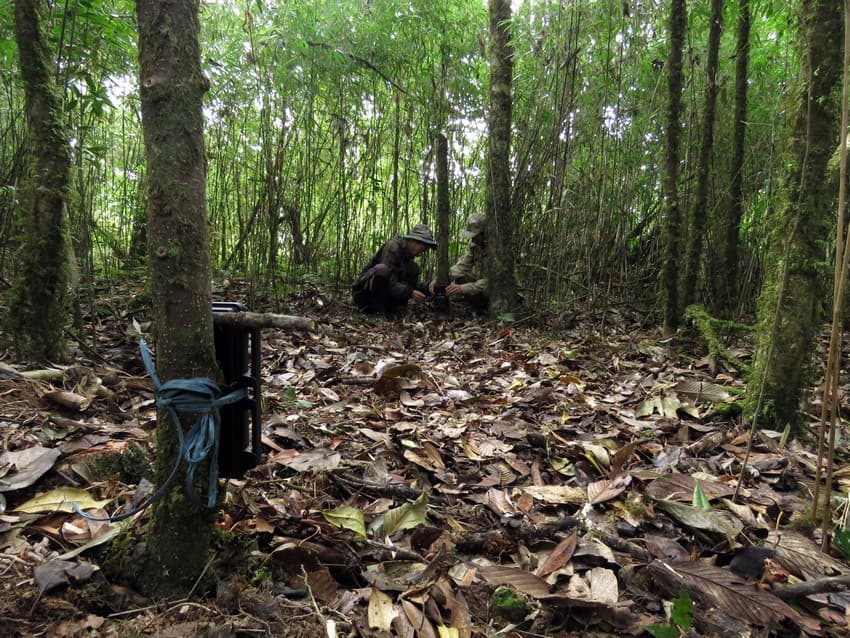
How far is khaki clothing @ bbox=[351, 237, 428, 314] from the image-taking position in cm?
474

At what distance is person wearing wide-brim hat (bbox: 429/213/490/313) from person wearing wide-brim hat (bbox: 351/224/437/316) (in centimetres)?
35

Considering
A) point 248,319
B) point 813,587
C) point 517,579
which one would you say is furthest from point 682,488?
point 248,319

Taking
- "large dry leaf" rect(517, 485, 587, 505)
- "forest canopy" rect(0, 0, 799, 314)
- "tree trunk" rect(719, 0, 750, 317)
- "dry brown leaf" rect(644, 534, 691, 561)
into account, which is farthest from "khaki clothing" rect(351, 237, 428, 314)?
"dry brown leaf" rect(644, 534, 691, 561)

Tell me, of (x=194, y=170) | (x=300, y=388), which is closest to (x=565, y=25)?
(x=300, y=388)

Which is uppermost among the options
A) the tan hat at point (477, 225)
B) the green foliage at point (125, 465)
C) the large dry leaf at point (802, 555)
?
the tan hat at point (477, 225)

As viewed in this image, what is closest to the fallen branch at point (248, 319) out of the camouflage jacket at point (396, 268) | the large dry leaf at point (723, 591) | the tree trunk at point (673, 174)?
the large dry leaf at point (723, 591)

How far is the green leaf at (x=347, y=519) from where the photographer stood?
1.27 meters

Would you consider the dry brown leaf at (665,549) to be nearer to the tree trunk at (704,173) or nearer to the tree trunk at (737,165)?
the tree trunk at (704,173)

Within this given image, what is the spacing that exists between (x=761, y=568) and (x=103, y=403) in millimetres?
2116

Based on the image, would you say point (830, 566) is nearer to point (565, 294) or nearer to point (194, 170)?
point (194, 170)

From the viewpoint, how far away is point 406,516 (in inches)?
52.9

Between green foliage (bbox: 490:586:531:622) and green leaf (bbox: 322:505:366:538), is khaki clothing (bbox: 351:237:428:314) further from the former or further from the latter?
green foliage (bbox: 490:586:531:622)

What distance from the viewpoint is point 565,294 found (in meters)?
4.66

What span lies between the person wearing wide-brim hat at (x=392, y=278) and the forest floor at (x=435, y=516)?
2.26 m
